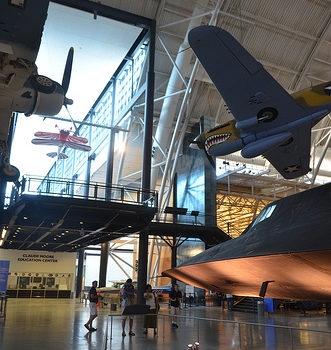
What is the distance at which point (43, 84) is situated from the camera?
6699 millimetres

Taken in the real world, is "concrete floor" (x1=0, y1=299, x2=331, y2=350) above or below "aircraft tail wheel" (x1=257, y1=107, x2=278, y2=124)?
below

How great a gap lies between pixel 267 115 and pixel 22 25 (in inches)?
276

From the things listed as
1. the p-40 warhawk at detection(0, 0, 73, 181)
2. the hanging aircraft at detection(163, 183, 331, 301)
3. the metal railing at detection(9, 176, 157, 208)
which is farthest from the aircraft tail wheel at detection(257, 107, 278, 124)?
the metal railing at detection(9, 176, 157, 208)

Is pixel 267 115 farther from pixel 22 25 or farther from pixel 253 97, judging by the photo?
pixel 22 25

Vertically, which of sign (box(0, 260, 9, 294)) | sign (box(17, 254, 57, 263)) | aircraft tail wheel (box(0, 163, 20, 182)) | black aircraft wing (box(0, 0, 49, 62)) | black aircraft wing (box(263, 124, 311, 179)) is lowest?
sign (box(0, 260, 9, 294))

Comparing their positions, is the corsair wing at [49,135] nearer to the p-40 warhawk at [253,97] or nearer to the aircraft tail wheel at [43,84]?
the p-40 warhawk at [253,97]

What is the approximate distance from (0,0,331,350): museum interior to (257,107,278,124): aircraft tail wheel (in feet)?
0.10

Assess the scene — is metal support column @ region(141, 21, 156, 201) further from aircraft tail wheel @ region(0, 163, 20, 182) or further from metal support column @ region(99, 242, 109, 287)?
metal support column @ region(99, 242, 109, 287)

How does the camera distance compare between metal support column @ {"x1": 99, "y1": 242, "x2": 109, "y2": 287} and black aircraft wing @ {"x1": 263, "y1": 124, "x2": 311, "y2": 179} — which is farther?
metal support column @ {"x1": 99, "y1": 242, "x2": 109, "y2": 287}

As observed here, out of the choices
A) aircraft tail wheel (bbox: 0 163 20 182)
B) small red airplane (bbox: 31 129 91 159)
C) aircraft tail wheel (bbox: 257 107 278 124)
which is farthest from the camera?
small red airplane (bbox: 31 129 91 159)

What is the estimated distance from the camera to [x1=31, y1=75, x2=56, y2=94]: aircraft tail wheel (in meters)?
6.70

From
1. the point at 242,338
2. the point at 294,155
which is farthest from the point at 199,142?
the point at 242,338

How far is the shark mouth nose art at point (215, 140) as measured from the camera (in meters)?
10.8

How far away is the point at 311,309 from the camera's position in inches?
866
